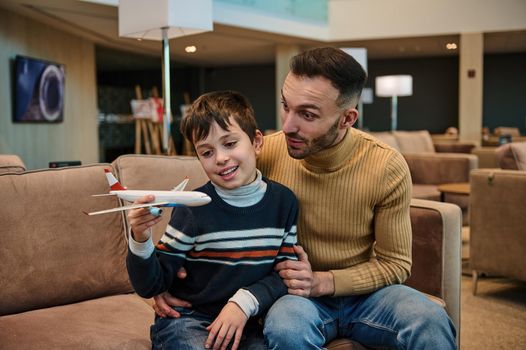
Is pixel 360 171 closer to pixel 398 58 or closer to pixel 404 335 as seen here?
A: pixel 404 335

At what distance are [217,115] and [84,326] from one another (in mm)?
730

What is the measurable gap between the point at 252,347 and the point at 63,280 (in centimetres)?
73

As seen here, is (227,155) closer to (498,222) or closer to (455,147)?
(498,222)

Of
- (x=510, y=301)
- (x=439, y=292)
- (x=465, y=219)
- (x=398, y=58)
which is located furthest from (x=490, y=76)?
(x=439, y=292)

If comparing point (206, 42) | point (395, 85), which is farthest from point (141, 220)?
point (206, 42)

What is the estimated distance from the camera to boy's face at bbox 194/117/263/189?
4.65ft

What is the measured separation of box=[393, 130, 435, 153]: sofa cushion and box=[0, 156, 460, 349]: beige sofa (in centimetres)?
524

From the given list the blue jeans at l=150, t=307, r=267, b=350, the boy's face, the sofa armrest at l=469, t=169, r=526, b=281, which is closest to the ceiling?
the sofa armrest at l=469, t=169, r=526, b=281

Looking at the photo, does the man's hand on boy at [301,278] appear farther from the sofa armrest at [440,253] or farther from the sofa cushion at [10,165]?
the sofa cushion at [10,165]

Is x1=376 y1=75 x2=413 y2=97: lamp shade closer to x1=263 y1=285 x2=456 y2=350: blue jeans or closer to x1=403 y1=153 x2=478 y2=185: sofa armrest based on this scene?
x1=403 y1=153 x2=478 y2=185: sofa armrest

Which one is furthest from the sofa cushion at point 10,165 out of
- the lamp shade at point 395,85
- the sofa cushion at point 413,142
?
the lamp shade at point 395,85

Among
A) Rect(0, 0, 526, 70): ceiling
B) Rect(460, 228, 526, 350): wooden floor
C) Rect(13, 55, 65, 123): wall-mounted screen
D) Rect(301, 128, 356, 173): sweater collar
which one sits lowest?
Rect(460, 228, 526, 350): wooden floor

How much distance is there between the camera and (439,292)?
196 centimetres

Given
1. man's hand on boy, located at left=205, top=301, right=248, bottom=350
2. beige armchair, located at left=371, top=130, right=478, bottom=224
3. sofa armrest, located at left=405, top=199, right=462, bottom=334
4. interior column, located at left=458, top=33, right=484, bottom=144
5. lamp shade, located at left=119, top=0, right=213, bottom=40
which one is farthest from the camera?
interior column, located at left=458, top=33, right=484, bottom=144
